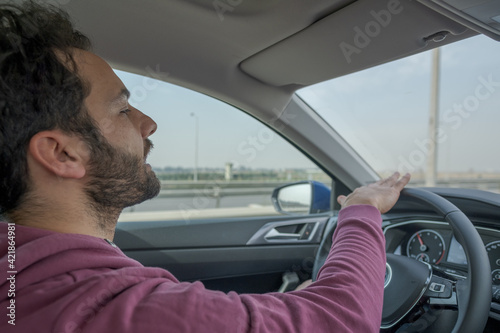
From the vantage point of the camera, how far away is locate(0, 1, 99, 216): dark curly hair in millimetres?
997

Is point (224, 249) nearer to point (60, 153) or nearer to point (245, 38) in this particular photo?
point (245, 38)

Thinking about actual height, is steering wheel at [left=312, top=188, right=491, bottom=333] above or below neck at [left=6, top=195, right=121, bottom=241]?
below

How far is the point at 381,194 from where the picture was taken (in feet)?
4.79

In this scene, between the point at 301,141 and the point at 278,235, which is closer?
the point at 301,141

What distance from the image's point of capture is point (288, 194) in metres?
2.97

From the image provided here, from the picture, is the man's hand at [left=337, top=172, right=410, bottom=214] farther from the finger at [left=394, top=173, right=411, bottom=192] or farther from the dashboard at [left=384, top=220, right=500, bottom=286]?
the dashboard at [left=384, top=220, right=500, bottom=286]

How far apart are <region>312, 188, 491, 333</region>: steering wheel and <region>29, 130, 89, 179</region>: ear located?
4.08ft

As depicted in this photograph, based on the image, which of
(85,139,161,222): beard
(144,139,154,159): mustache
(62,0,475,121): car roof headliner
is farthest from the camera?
(62,0,475,121): car roof headliner

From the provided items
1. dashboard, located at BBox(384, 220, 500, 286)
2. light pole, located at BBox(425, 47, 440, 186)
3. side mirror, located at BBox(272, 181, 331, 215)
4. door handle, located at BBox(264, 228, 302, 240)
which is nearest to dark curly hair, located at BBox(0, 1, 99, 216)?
dashboard, located at BBox(384, 220, 500, 286)

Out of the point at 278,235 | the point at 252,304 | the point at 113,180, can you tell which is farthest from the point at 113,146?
the point at 278,235

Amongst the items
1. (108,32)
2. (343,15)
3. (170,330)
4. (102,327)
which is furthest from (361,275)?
(108,32)

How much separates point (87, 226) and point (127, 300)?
0.32 m

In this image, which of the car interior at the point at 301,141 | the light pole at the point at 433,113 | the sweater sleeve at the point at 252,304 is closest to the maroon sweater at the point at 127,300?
the sweater sleeve at the point at 252,304

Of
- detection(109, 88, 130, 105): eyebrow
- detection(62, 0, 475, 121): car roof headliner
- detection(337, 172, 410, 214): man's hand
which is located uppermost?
detection(62, 0, 475, 121): car roof headliner
